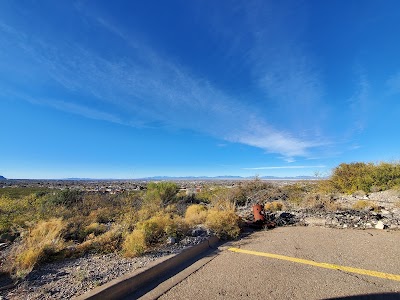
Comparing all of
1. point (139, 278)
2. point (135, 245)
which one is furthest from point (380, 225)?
point (139, 278)

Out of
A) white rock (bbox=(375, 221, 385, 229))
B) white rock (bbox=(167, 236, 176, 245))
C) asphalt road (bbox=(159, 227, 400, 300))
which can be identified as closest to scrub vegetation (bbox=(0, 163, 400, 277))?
white rock (bbox=(167, 236, 176, 245))

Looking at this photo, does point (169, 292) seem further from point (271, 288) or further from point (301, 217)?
point (301, 217)

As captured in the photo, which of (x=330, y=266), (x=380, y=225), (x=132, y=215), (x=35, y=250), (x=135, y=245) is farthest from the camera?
(x=132, y=215)

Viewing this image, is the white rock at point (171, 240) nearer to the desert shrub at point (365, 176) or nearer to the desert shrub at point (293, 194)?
the desert shrub at point (293, 194)

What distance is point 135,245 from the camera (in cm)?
580

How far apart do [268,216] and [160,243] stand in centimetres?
557

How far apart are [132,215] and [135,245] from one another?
3921 mm

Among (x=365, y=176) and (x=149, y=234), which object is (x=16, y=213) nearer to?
(x=149, y=234)

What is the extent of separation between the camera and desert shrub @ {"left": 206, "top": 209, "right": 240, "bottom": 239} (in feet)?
25.7

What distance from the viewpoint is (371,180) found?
63.7ft

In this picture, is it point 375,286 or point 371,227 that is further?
point 371,227

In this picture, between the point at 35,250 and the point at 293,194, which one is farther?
the point at 293,194

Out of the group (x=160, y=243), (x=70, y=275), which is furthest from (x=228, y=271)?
(x=70, y=275)

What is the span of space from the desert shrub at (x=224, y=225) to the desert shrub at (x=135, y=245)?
254 centimetres
